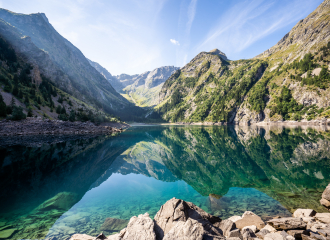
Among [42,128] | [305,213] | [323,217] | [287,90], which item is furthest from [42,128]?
[287,90]

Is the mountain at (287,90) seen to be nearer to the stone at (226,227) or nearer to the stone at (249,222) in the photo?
the stone at (249,222)

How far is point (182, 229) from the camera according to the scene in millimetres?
5941

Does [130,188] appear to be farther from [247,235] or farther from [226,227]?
[247,235]

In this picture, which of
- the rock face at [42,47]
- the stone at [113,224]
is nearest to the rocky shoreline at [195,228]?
the stone at [113,224]

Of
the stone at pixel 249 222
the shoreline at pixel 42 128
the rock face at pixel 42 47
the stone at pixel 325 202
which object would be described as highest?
the rock face at pixel 42 47

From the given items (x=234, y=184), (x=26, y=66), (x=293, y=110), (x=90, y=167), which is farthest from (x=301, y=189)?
(x=293, y=110)

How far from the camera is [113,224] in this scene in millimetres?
10227

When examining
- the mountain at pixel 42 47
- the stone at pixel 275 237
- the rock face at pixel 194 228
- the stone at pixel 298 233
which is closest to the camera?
the rock face at pixel 194 228

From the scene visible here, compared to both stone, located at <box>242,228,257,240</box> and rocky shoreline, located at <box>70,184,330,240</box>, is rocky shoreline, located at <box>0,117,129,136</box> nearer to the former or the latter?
rocky shoreline, located at <box>70,184,330,240</box>

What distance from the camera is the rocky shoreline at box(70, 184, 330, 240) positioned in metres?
5.98

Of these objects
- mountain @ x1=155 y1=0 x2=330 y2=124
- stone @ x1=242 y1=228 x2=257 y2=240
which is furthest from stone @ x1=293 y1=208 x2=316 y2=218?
mountain @ x1=155 y1=0 x2=330 y2=124

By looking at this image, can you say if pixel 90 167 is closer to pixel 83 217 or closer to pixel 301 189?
pixel 83 217

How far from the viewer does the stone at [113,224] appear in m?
9.80

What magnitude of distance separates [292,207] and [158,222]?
1205 centimetres
